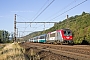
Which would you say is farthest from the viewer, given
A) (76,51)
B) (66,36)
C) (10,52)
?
(66,36)

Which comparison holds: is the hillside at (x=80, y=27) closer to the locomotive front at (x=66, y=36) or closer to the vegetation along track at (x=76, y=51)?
the locomotive front at (x=66, y=36)

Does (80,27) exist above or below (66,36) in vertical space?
above

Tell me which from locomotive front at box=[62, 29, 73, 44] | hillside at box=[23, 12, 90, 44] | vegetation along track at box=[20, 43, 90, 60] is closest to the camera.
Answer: vegetation along track at box=[20, 43, 90, 60]

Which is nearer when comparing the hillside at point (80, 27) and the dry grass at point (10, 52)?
the dry grass at point (10, 52)

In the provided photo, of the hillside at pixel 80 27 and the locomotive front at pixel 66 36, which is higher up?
the hillside at pixel 80 27

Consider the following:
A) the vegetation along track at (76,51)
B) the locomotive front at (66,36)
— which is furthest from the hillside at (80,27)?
the vegetation along track at (76,51)

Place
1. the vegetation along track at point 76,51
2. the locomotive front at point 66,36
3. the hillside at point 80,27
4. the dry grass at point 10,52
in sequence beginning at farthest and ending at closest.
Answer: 1. the hillside at point 80,27
2. the locomotive front at point 66,36
3. the dry grass at point 10,52
4. the vegetation along track at point 76,51

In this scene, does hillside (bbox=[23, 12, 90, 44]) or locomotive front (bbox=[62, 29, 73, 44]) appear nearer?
locomotive front (bbox=[62, 29, 73, 44])

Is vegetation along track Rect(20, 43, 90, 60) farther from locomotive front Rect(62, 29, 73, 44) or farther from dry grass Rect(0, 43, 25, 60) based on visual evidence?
locomotive front Rect(62, 29, 73, 44)

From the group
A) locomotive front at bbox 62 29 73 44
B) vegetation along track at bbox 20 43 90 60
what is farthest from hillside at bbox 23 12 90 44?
vegetation along track at bbox 20 43 90 60

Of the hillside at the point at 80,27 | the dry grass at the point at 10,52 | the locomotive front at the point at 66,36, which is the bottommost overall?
the dry grass at the point at 10,52

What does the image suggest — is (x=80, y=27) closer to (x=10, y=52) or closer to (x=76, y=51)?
(x=76, y=51)

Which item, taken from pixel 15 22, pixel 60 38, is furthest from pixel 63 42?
pixel 15 22

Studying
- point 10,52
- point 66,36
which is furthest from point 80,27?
point 10,52
